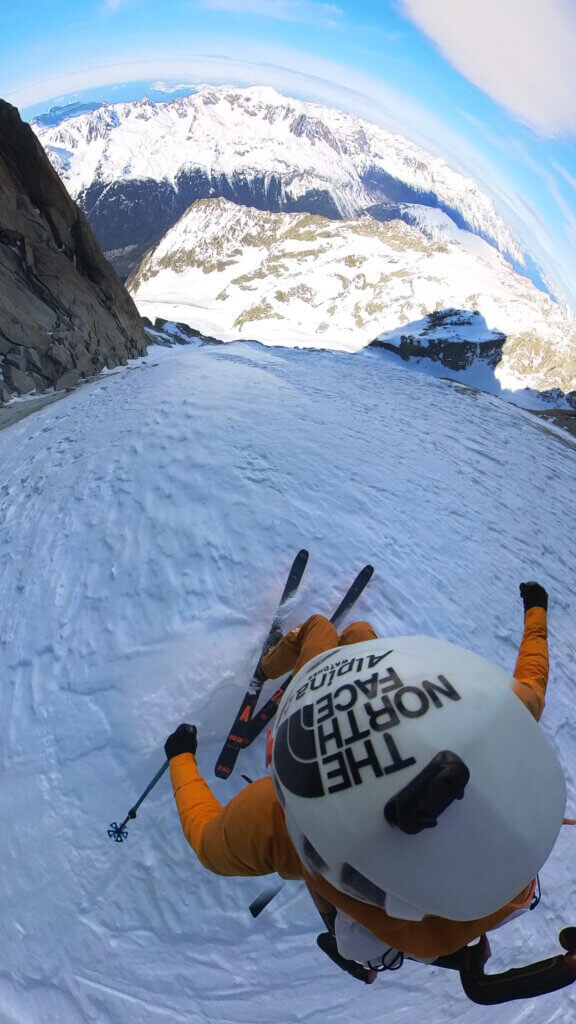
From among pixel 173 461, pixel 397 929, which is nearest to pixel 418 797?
pixel 397 929

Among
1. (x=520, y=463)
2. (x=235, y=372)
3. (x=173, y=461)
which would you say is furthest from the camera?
(x=235, y=372)

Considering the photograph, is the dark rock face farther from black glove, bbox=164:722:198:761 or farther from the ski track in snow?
black glove, bbox=164:722:198:761

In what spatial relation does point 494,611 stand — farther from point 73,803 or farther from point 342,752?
point 73,803

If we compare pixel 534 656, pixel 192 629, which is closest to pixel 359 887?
pixel 534 656

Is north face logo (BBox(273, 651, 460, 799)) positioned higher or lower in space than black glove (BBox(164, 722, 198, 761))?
higher

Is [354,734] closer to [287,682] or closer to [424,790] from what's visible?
[424,790]

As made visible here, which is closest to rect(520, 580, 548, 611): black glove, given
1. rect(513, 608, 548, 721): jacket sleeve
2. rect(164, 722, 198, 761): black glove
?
rect(513, 608, 548, 721): jacket sleeve

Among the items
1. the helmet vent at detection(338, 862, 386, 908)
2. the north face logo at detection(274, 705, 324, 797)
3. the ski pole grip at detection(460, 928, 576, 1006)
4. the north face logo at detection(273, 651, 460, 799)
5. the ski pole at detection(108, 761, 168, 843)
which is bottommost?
the ski pole at detection(108, 761, 168, 843)
